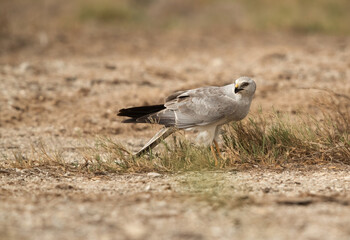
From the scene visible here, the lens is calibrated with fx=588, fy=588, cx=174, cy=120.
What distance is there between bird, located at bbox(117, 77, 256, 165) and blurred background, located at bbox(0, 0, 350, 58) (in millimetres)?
6695

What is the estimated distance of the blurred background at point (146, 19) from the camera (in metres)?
12.7

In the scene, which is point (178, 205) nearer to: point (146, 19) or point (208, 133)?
point (208, 133)

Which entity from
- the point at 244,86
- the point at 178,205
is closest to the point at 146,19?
the point at 244,86

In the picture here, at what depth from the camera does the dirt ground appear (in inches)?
139

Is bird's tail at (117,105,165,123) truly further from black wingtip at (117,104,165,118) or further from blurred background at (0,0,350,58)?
blurred background at (0,0,350,58)

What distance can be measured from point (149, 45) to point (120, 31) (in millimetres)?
1526

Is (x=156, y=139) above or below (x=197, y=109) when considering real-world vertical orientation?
below

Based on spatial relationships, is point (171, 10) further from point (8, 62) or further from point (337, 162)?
point (337, 162)

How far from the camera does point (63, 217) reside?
3.68 meters

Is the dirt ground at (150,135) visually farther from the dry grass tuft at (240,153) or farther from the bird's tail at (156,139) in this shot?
the bird's tail at (156,139)

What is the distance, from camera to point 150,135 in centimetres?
719

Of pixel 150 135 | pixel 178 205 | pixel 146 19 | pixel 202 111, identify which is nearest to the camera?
pixel 178 205

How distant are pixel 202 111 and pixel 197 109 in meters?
0.07

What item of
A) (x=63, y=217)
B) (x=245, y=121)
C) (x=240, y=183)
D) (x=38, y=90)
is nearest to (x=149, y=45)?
(x=38, y=90)
